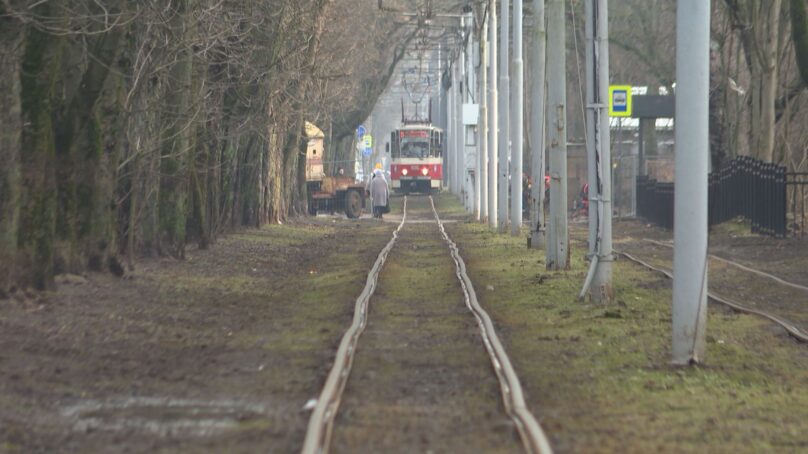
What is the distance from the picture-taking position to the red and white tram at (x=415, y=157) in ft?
238

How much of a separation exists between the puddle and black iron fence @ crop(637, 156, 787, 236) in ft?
66.6

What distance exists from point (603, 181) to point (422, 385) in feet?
23.3

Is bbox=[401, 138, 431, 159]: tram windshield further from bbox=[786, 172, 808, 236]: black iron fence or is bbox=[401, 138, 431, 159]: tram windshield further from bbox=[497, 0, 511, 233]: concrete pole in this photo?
bbox=[786, 172, 808, 236]: black iron fence

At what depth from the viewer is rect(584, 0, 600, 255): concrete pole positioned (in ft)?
54.6

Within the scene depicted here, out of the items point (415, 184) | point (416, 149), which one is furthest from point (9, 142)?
point (415, 184)

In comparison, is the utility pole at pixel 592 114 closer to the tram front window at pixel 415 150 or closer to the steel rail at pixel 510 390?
the steel rail at pixel 510 390

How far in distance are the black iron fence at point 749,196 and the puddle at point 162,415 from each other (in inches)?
799

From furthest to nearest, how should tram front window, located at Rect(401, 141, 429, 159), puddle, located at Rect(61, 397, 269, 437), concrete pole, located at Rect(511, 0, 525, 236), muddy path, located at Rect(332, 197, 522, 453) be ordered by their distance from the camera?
tram front window, located at Rect(401, 141, 429, 159)
concrete pole, located at Rect(511, 0, 525, 236)
puddle, located at Rect(61, 397, 269, 437)
muddy path, located at Rect(332, 197, 522, 453)

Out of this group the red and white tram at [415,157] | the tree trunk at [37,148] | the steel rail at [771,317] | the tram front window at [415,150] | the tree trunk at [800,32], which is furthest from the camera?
the red and white tram at [415,157]

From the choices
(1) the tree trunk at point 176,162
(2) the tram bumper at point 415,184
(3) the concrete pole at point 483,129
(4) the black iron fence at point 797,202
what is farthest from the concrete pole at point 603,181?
(2) the tram bumper at point 415,184

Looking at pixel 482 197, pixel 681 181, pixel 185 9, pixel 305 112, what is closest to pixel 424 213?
pixel 482 197

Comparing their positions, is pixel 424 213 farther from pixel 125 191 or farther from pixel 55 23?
pixel 55 23

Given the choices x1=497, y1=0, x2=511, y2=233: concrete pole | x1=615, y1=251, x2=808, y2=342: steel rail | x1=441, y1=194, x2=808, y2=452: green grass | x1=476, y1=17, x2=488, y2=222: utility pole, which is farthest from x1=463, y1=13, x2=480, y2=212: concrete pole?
x1=441, y1=194, x2=808, y2=452: green grass

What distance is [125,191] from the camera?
70.2ft
